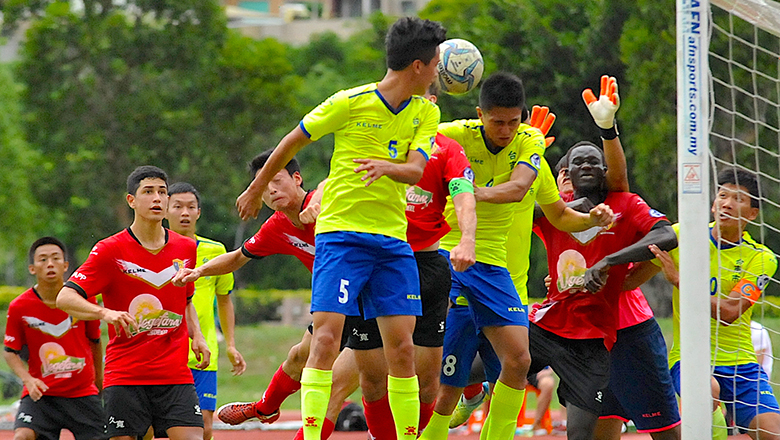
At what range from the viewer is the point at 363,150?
207 inches

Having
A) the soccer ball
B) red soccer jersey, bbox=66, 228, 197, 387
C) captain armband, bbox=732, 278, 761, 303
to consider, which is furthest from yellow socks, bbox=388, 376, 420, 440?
captain armband, bbox=732, 278, 761, 303

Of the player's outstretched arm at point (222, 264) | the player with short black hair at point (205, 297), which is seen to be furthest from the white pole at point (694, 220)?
the player with short black hair at point (205, 297)

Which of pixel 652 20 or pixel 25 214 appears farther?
pixel 25 214

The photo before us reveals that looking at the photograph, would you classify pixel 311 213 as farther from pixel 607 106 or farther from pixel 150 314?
pixel 607 106

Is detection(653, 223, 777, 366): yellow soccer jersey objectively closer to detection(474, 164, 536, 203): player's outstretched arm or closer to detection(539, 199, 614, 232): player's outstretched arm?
detection(539, 199, 614, 232): player's outstretched arm

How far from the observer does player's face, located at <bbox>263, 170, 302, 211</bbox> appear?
6.40 meters

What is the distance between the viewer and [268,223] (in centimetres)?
655

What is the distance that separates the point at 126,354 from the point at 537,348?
273 centimetres

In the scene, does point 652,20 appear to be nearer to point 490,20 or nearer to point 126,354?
point 490,20

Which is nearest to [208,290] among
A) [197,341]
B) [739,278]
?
[197,341]

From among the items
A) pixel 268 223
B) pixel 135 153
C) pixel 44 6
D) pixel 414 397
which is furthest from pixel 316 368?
pixel 44 6

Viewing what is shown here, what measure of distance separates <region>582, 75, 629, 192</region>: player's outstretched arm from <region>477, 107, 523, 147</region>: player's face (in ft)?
1.97

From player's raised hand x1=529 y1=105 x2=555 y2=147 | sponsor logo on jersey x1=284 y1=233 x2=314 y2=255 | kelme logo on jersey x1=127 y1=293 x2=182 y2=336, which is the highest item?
player's raised hand x1=529 y1=105 x2=555 y2=147

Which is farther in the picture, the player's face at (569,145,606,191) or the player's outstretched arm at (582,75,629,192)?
the player's face at (569,145,606,191)
